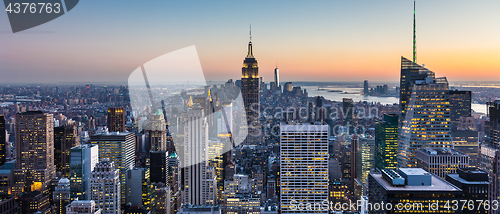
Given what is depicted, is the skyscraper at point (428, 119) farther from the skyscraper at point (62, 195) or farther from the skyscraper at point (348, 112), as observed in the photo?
the skyscraper at point (62, 195)

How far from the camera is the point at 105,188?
10.2m

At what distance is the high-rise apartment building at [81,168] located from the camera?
11.5 meters

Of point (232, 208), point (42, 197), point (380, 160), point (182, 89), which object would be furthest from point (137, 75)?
point (380, 160)

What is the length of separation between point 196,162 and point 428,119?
8.29 metres

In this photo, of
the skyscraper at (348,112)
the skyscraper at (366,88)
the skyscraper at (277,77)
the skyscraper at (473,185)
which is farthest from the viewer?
the skyscraper at (277,77)

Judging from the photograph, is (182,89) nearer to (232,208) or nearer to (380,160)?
(232,208)

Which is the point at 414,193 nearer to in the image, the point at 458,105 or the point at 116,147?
the point at 458,105

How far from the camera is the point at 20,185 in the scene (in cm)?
1384

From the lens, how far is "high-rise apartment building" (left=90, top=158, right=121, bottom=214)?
10.1 meters

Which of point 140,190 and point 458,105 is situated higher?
point 458,105

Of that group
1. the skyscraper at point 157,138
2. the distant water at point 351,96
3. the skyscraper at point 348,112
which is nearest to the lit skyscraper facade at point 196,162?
the skyscraper at point 157,138

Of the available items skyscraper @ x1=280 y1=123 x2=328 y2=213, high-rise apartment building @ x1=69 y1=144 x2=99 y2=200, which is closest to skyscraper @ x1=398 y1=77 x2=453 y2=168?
skyscraper @ x1=280 y1=123 x2=328 y2=213

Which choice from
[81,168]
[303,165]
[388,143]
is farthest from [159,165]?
[388,143]

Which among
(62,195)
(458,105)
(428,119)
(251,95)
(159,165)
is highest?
(251,95)
